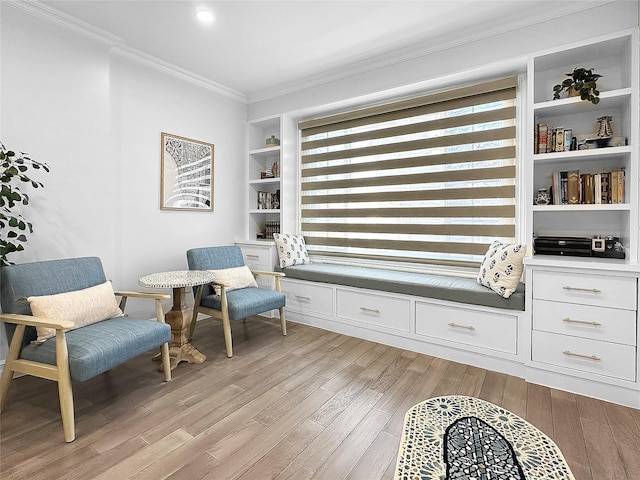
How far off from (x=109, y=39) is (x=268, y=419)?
3385mm

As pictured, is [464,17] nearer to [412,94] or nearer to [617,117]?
[412,94]

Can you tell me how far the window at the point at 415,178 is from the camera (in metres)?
3.05

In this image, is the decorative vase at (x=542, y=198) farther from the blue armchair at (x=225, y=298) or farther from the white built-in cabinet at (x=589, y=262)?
the blue armchair at (x=225, y=298)

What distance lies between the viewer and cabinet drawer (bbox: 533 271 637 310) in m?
2.14

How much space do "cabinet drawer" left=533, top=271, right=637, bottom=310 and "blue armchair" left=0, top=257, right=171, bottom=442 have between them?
8.89ft

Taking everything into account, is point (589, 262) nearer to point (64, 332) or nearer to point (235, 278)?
point (235, 278)

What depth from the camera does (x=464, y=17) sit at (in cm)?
265

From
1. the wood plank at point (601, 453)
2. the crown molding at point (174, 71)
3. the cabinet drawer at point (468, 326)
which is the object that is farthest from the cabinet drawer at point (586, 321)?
the crown molding at point (174, 71)

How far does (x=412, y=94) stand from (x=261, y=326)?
117 inches

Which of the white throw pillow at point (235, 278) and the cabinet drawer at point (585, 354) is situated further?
the white throw pillow at point (235, 278)

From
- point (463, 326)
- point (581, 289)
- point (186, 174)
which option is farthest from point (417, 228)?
point (186, 174)

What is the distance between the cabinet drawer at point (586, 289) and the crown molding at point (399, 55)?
6.30 feet

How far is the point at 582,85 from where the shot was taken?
2.35 meters

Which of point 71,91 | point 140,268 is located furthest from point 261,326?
point 71,91
